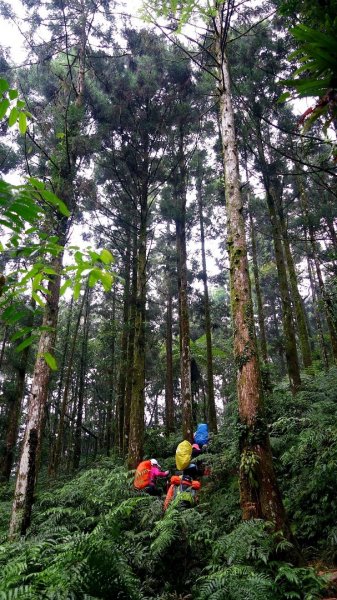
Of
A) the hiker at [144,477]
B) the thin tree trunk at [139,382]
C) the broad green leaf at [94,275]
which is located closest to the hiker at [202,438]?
the thin tree trunk at [139,382]

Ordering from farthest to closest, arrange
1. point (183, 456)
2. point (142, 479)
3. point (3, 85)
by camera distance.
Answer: point (183, 456)
point (142, 479)
point (3, 85)

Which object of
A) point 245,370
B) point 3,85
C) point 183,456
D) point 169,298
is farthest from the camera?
point 169,298

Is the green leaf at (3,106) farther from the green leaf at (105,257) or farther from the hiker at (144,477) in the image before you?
the hiker at (144,477)

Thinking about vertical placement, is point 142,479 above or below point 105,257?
below

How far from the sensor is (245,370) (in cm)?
485

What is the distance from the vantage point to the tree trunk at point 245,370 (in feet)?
13.4

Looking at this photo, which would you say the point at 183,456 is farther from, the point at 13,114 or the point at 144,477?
the point at 13,114

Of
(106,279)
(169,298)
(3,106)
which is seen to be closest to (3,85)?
(3,106)

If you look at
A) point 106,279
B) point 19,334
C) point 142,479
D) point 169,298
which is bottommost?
point 142,479

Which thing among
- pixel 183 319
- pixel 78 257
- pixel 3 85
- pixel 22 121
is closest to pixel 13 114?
pixel 22 121

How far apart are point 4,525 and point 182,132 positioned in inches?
537

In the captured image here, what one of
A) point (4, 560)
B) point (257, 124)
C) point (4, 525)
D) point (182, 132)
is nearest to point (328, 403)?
point (4, 560)

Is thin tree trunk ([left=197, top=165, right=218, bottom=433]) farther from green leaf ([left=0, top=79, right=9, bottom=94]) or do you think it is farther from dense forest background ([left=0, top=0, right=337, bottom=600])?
green leaf ([left=0, top=79, right=9, bottom=94])

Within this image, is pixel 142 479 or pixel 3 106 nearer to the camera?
pixel 3 106
